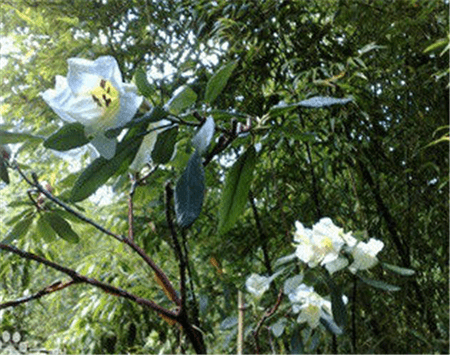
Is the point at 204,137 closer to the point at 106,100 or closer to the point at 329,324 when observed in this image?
the point at 106,100

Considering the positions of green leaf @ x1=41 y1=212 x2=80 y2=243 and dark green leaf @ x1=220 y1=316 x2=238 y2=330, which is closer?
green leaf @ x1=41 y1=212 x2=80 y2=243

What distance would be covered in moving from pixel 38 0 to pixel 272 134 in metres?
1.42

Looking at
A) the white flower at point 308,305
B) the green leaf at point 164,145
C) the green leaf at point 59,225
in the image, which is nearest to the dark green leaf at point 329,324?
the white flower at point 308,305

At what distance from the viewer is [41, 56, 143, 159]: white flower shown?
1.35 feet

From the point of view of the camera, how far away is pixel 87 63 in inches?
16.9

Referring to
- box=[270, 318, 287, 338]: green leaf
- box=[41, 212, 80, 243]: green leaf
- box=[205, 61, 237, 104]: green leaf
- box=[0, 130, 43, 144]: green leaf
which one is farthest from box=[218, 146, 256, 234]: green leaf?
box=[270, 318, 287, 338]: green leaf

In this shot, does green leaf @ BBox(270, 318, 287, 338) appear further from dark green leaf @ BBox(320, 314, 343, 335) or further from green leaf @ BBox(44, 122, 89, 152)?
green leaf @ BBox(44, 122, 89, 152)

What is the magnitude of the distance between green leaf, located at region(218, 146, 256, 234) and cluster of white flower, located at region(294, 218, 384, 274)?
420 millimetres

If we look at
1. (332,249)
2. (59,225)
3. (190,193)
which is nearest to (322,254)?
(332,249)

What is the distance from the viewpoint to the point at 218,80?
48 centimetres

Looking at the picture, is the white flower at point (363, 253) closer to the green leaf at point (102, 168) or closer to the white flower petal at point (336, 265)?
the white flower petal at point (336, 265)

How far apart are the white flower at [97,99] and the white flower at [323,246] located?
0.54 metres

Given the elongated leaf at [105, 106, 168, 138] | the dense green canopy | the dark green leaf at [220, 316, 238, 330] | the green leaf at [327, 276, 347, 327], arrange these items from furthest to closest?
the dense green canopy → the dark green leaf at [220, 316, 238, 330] → the green leaf at [327, 276, 347, 327] → the elongated leaf at [105, 106, 168, 138]

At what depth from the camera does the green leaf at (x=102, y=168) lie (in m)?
0.43
